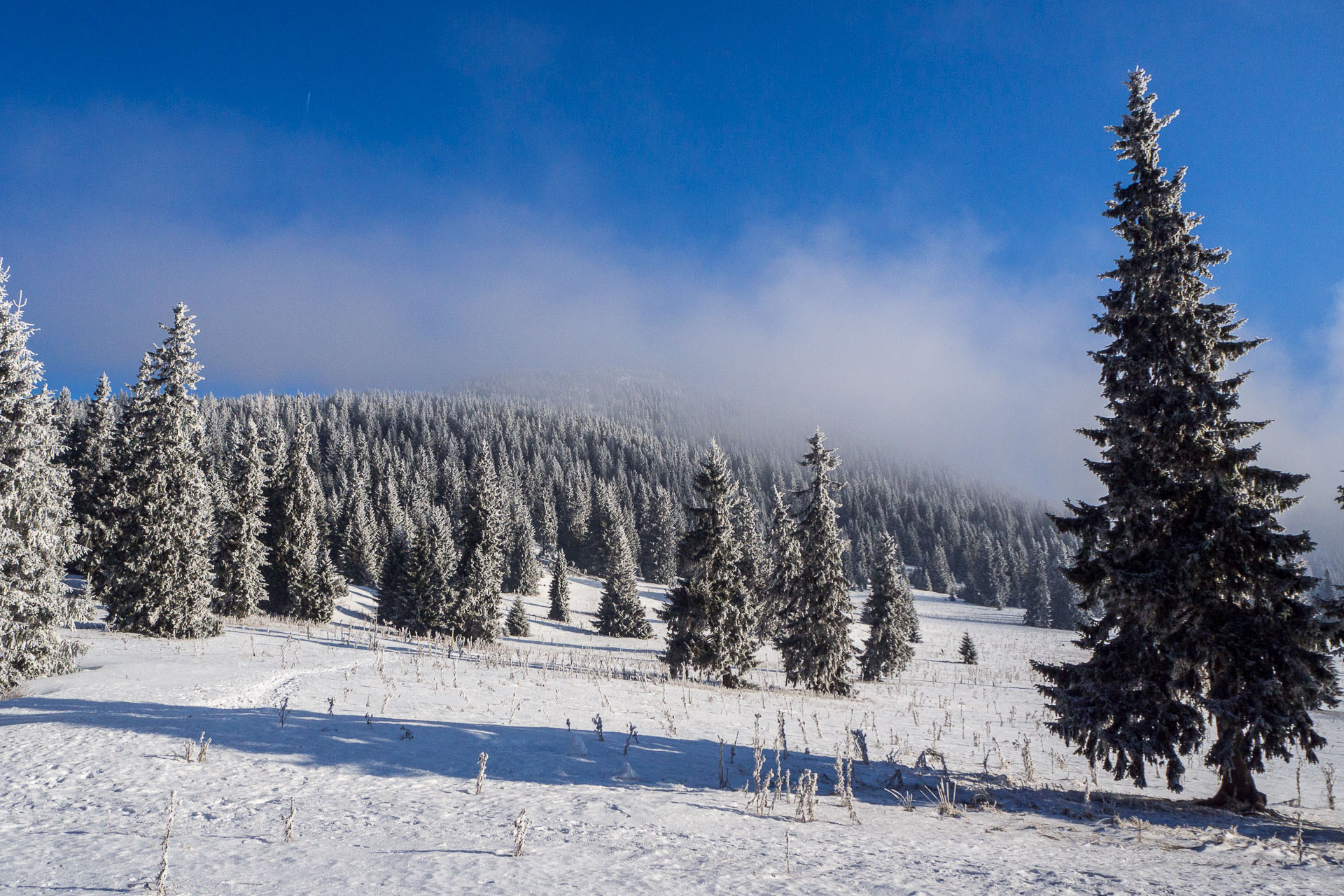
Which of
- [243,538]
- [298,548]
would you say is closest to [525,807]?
[243,538]

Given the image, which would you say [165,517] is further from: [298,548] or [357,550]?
[357,550]

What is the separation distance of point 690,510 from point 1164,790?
1912 centimetres

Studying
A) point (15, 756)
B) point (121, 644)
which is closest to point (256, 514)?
point (121, 644)

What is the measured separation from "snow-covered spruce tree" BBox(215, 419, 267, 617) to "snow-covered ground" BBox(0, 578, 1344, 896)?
2155 centimetres

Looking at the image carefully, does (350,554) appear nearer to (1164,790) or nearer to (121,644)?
(121,644)

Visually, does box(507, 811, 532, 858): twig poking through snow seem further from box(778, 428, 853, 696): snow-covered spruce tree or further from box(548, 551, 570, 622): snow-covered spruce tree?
box(548, 551, 570, 622): snow-covered spruce tree

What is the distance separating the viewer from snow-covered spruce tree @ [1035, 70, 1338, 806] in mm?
9875

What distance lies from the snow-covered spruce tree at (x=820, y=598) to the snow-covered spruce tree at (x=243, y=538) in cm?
2825

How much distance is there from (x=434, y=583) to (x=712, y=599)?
92.3 ft

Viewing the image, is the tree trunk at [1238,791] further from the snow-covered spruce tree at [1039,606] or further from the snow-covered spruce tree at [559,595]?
the snow-covered spruce tree at [1039,606]

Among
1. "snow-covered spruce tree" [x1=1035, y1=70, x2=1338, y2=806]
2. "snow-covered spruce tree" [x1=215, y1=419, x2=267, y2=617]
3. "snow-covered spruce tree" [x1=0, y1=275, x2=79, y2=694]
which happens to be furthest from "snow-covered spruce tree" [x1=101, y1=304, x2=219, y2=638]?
"snow-covered spruce tree" [x1=1035, y1=70, x2=1338, y2=806]

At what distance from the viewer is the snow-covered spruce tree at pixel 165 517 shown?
26.2 meters

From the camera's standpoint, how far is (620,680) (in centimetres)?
2189

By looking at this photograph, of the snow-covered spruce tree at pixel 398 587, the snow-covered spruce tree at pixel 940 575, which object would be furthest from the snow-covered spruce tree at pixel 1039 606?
the snow-covered spruce tree at pixel 398 587
